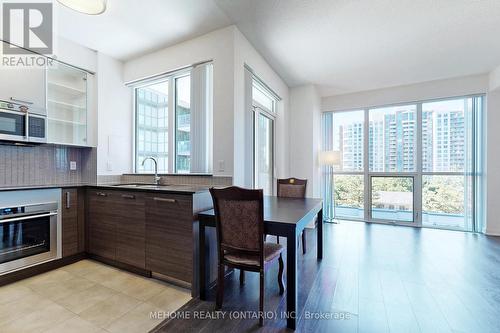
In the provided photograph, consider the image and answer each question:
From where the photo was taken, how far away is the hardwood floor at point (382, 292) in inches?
66.3

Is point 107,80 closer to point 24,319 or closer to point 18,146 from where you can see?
point 18,146

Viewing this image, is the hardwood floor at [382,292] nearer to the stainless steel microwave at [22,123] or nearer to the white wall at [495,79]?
the stainless steel microwave at [22,123]

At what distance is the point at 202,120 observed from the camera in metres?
2.94

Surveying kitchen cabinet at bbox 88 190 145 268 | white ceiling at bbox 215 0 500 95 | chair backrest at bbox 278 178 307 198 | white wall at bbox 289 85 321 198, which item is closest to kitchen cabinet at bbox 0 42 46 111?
kitchen cabinet at bbox 88 190 145 268

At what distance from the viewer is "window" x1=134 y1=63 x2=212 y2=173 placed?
2932mm

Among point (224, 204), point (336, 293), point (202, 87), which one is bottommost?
point (336, 293)

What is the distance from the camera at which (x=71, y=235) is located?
2748 millimetres

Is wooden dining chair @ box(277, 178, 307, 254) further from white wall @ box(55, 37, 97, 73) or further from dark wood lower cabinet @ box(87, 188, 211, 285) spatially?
white wall @ box(55, 37, 97, 73)

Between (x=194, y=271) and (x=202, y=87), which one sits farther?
(x=202, y=87)

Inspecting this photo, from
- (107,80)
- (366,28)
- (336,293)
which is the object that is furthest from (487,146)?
(107,80)

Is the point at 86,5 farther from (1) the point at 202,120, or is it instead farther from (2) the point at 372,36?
(2) the point at 372,36

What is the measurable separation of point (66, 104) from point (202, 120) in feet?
5.91

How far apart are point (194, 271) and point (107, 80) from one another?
295cm

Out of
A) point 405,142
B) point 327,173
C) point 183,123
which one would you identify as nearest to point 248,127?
point 183,123
